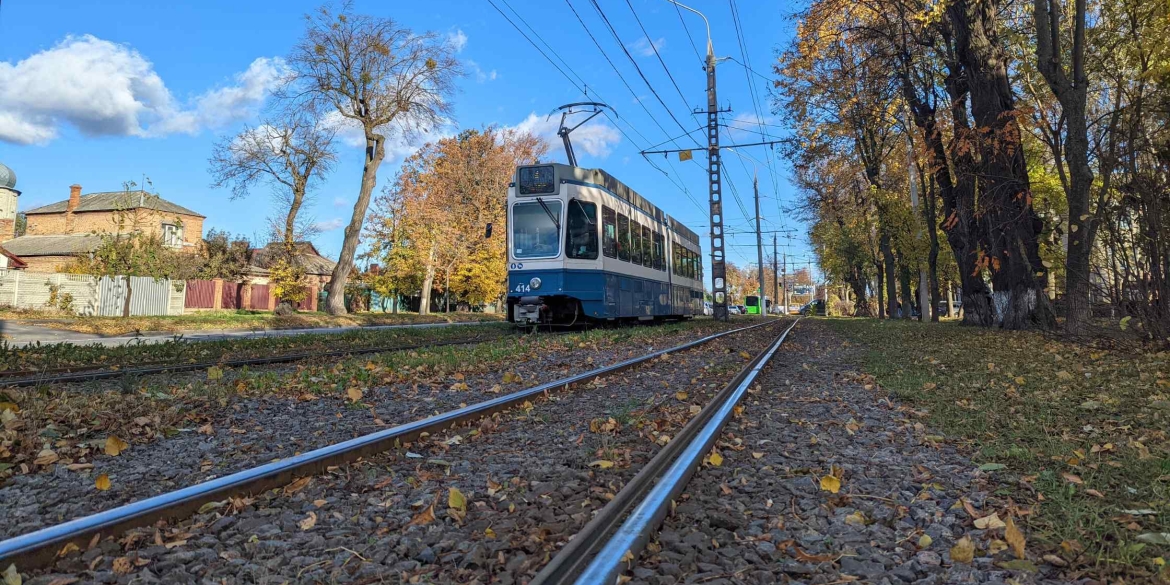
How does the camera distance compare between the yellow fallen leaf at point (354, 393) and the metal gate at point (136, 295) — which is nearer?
the yellow fallen leaf at point (354, 393)

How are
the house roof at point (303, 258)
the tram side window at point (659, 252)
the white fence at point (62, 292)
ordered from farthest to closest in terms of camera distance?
the house roof at point (303, 258), the white fence at point (62, 292), the tram side window at point (659, 252)

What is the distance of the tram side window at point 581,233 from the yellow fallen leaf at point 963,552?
11428 mm

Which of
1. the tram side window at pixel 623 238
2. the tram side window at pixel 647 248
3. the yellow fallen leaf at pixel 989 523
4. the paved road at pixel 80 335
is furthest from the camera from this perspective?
the tram side window at pixel 647 248

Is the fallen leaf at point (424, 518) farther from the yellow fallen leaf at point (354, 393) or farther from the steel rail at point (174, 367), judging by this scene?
the steel rail at point (174, 367)

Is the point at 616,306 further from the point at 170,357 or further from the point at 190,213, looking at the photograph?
the point at 190,213

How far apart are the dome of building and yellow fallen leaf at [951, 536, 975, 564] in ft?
266

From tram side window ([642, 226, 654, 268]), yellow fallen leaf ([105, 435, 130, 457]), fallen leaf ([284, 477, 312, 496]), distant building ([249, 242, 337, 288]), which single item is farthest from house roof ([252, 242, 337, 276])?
fallen leaf ([284, 477, 312, 496])

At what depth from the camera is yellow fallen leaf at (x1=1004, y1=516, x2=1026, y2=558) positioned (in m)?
2.33

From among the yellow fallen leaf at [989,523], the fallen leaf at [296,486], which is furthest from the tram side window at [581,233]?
the yellow fallen leaf at [989,523]

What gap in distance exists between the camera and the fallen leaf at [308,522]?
2633 mm

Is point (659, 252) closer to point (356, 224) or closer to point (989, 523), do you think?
point (356, 224)

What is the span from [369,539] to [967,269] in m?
19.1

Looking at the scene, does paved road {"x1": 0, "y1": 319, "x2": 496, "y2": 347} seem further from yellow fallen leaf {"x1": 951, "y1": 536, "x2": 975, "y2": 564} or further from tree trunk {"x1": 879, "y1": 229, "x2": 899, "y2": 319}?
tree trunk {"x1": 879, "y1": 229, "x2": 899, "y2": 319}

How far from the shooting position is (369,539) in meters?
2.52
